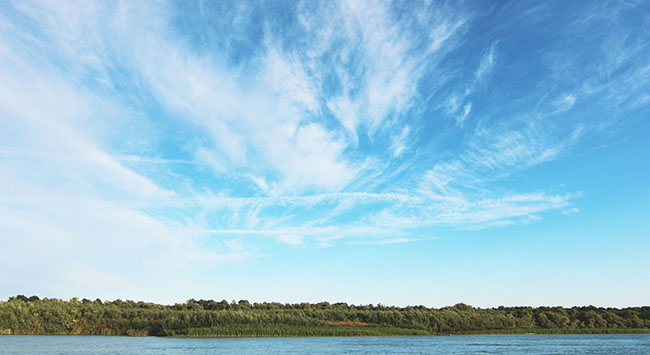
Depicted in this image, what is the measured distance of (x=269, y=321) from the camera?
89812mm

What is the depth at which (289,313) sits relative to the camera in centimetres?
9556

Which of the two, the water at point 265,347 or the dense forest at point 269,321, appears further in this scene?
the dense forest at point 269,321

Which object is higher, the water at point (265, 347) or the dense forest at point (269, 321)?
the dense forest at point (269, 321)

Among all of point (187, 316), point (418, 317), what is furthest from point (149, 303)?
point (418, 317)

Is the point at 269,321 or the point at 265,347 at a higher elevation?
the point at 269,321

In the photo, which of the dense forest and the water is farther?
the dense forest

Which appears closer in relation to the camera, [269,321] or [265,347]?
[265,347]

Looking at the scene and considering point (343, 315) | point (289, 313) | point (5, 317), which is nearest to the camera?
point (5, 317)

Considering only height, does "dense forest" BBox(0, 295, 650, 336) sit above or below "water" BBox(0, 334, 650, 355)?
above

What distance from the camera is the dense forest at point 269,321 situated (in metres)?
85.2

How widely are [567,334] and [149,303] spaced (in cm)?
10991

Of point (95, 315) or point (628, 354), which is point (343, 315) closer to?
point (95, 315)

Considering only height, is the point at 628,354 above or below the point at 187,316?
below

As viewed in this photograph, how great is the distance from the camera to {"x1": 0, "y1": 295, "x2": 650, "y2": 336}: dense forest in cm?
8525
